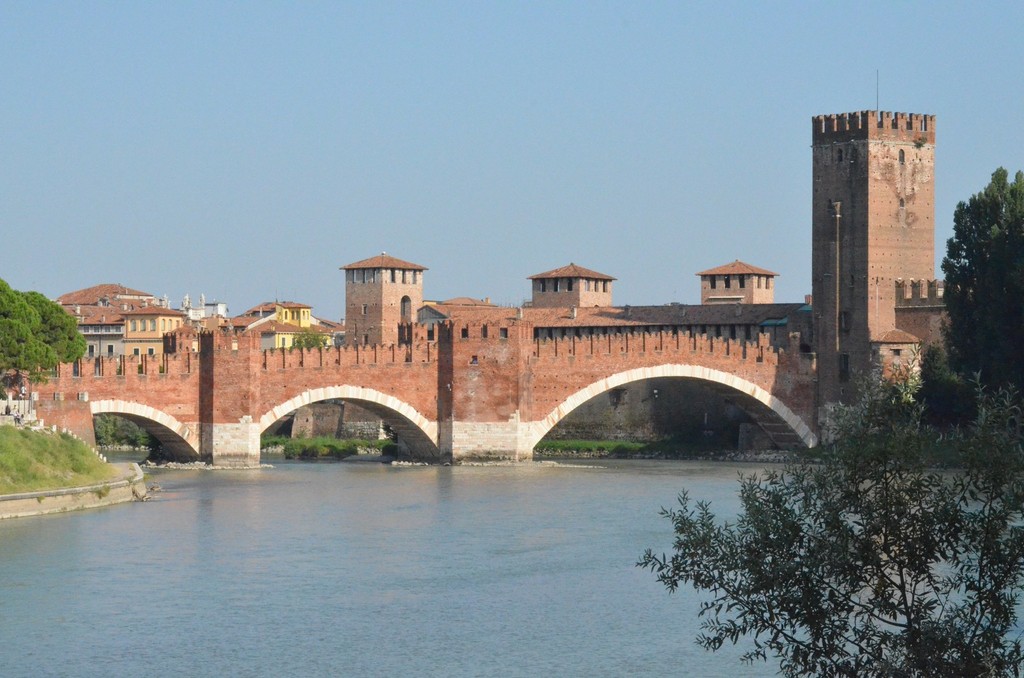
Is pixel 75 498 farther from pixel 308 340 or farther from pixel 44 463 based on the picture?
pixel 308 340

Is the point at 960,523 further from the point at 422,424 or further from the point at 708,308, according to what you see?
the point at 708,308

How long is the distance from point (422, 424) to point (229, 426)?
342 centimetres

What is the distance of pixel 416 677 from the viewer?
43.6ft

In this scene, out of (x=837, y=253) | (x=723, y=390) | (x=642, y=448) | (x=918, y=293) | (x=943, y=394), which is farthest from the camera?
(x=642, y=448)

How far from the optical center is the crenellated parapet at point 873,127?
32750 millimetres

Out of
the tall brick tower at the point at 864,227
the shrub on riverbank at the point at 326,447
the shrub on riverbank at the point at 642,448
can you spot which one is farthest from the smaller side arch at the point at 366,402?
the tall brick tower at the point at 864,227

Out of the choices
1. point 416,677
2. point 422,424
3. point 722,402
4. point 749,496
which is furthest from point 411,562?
point 722,402

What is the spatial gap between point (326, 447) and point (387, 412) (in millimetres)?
4464

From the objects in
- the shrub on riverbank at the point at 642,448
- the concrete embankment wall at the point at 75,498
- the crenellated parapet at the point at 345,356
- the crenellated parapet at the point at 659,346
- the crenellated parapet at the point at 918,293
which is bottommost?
the concrete embankment wall at the point at 75,498

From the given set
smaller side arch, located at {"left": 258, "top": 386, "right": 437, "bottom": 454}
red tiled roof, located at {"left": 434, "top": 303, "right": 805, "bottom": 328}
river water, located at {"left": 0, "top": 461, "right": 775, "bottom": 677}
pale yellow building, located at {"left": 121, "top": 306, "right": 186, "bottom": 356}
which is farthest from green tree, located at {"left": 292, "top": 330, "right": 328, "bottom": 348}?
river water, located at {"left": 0, "top": 461, "right": 775, "bottom": 677}

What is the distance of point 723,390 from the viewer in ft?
109

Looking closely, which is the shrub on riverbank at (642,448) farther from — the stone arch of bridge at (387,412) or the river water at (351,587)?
the river water at (351,587)

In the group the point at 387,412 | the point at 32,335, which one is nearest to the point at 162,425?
the point at 32,335

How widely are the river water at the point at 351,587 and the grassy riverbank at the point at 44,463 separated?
791 mm
